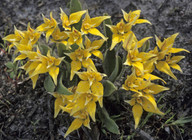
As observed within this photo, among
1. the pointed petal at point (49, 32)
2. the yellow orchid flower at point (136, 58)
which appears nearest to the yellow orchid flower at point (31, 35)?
the pointed petal at point (49, 32)

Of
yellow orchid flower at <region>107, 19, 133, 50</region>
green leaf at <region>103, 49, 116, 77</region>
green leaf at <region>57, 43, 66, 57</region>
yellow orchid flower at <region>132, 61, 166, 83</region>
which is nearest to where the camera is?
yellow orchid flower at <region>132, 61, 166, 83</region>

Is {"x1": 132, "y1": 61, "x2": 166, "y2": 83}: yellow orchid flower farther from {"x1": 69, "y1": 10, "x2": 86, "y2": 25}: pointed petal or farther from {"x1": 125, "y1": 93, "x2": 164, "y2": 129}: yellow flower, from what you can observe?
{"x1": 69, "y1": 10, "x2": 86, "y2": 25}: pointed petal

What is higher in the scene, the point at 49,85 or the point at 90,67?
the point at 90,67

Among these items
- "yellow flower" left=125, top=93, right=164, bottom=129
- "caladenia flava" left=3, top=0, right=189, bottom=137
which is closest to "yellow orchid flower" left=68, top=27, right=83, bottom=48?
"caladenia flava" left=3, top=0, right=189, bottom=137

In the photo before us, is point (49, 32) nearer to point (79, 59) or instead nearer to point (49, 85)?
point (79, 59)

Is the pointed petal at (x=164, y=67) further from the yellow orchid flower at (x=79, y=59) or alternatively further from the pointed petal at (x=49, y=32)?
the pointed petal at (x=49, y=32)

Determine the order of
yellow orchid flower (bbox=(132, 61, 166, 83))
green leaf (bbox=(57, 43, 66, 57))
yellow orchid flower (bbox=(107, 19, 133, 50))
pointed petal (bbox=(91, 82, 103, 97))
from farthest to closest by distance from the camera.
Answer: green leaf (bbox=(57, 43, 66, 57)) → yellow orchid flower (bbox=(107, 19, 133, 50)) → yellow orchid flower (bbox=(132, 61, 166, 83)) → pointed petal (bbox=(91, 82, 103, 97))

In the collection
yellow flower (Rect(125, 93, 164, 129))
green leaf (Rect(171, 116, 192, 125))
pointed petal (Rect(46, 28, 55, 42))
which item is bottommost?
green leaf (Rect(171, 116, 192, 125))

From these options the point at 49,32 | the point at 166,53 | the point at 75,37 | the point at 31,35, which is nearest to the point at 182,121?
the point at 166,53
